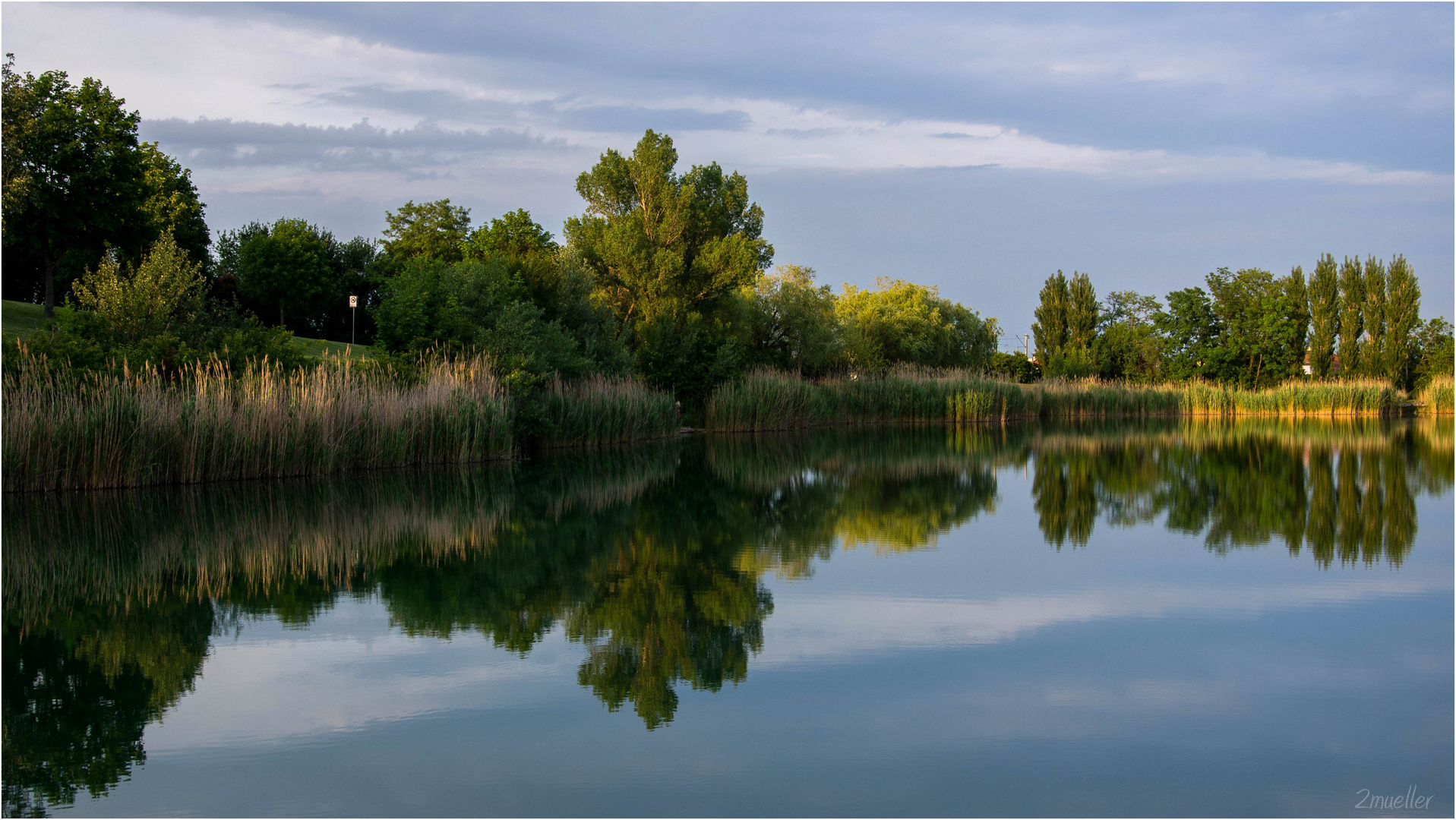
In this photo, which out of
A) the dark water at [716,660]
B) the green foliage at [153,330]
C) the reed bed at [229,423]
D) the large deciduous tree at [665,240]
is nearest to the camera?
the dark water at [716,660]

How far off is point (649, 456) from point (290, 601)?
10.7 metres

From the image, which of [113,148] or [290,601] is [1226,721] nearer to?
[290,601]

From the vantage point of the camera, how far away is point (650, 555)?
7410 millimetres

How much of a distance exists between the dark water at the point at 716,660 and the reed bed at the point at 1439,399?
101 ft

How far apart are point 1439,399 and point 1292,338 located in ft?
16.2

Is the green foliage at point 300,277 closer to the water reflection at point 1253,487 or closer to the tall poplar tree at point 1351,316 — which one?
the water reflection at point 1253,487

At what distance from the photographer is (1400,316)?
38.0 metres

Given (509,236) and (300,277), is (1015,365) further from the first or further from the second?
(300,277)

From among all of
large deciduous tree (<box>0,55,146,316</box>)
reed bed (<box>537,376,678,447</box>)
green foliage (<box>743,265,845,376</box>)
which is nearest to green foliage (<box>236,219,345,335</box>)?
large deciduous tree (<box>0,55,146,316</box>)

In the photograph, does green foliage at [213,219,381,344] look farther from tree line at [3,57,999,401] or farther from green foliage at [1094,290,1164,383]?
green foliage at [1094,290,1164,383]

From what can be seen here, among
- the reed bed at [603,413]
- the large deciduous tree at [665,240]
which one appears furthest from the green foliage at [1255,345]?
the reed bed at [603,413]

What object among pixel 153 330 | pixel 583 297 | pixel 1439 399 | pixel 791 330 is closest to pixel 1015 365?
pixel 791 330

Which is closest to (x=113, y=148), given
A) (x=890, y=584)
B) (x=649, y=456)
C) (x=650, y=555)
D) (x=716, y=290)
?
(x=716, y=290)

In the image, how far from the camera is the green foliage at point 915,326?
1489 inches
